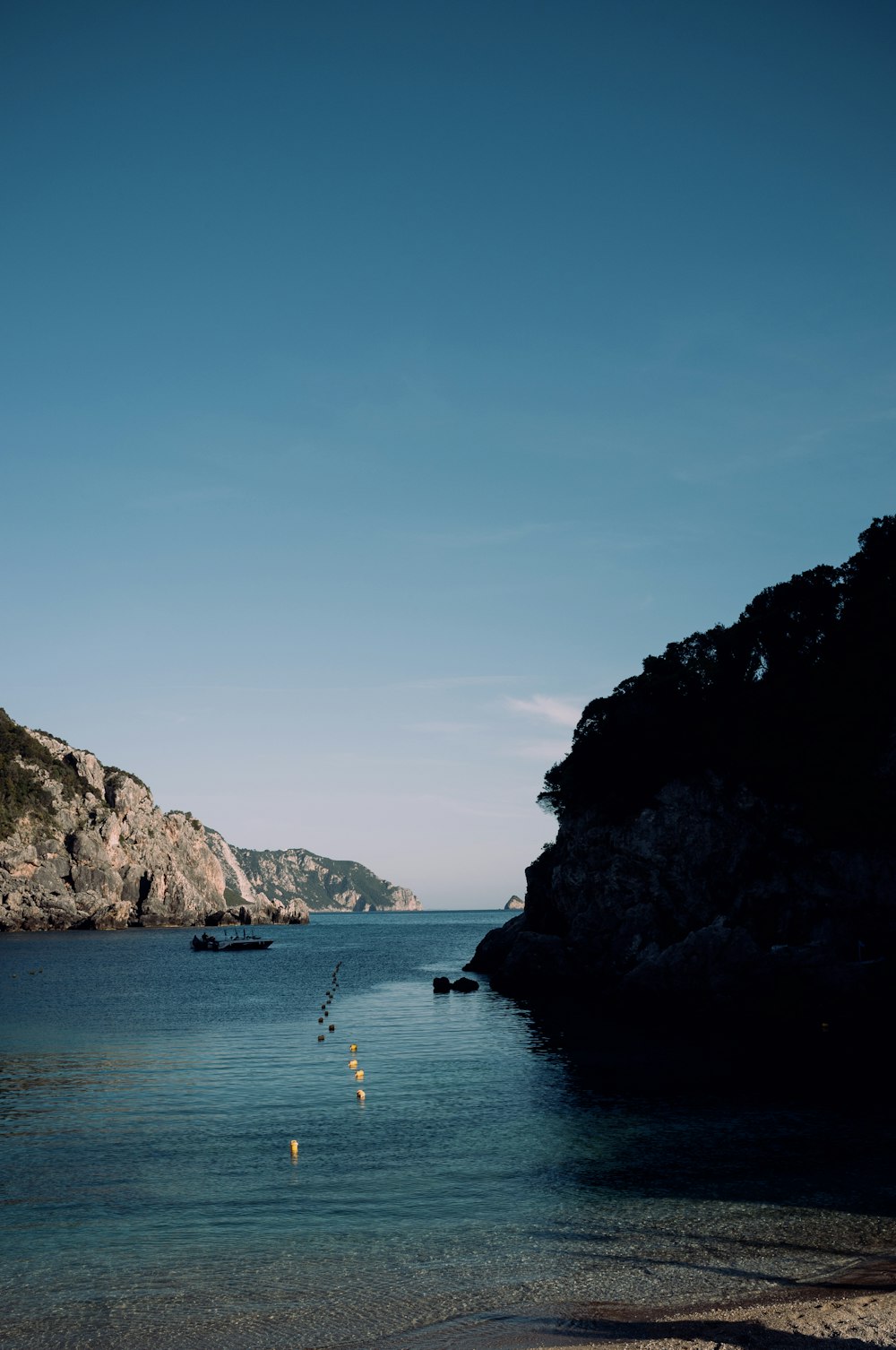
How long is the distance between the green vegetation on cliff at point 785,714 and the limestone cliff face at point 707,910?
208 centimetres

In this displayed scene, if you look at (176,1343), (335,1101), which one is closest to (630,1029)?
(335,1101)

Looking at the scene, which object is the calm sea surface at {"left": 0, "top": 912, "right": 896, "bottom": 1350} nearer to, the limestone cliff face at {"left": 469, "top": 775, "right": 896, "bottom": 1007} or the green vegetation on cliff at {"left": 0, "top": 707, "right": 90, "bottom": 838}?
the limestone cliff face at {"left": 469, "top": 775, "right": 896, "bottom": 1007}

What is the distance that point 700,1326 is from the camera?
1689 cm

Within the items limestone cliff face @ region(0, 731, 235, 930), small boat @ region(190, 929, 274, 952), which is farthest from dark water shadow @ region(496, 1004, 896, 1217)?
limestone cliff face @ region(0, 731, 235, 930)

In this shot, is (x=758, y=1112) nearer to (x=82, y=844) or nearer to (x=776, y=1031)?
(x=776, y=1031)

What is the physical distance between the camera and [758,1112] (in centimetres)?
3478

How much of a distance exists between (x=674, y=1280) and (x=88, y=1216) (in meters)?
14.5

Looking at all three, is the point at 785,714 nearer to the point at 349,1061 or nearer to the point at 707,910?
the point at 707,910

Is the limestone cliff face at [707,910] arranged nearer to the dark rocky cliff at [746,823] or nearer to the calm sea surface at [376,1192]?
the dark rocky cliff at [746,823]

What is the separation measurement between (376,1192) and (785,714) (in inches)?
2323

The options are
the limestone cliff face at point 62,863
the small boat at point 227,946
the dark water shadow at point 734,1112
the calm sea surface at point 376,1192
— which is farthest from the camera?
the limestone cliff face at point 62,863

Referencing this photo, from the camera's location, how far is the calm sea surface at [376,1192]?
18.6 metres

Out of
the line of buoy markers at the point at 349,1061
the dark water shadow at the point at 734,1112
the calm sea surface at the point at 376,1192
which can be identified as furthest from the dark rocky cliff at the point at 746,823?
the calm sea surface at the point at 376,1192

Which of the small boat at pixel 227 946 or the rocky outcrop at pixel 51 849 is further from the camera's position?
the rocky outcrop at pixel 51 849
